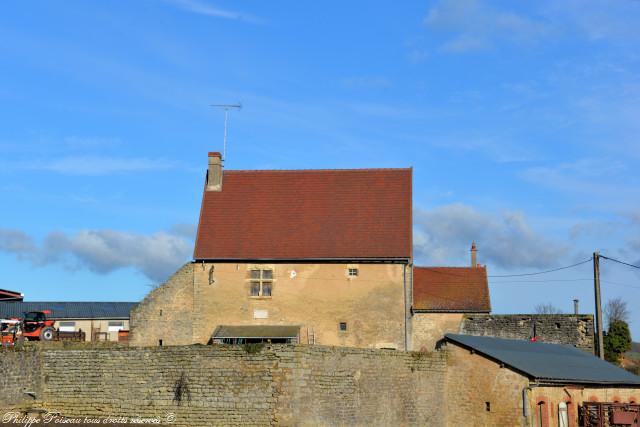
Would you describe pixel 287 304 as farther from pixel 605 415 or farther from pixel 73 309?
pixel 73 309

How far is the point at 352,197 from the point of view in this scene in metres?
43.3

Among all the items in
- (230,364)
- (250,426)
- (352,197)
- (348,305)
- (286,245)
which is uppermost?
(352,197)

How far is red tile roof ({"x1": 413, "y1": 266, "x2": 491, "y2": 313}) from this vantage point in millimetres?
40906

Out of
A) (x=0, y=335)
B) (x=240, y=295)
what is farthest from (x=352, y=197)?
(x=0, y=335)

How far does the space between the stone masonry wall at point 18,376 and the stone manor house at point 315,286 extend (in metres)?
7.60

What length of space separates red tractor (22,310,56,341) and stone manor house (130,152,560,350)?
3951 millimetres

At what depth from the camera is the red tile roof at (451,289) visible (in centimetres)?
4091

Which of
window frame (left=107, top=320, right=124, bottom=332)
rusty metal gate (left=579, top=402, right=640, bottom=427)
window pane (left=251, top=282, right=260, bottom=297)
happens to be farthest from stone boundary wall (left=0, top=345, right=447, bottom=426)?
window frame (left=107, top=320, right=124, bottom=332)

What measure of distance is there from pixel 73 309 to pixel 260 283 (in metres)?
32.4

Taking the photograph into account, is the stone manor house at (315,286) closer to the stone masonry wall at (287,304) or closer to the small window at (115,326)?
the stone masonry wall at (287,304)

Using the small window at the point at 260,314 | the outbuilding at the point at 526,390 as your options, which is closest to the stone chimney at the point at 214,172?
the small window at the point at 260,314

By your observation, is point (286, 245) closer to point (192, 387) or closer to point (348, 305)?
point (348, 305)

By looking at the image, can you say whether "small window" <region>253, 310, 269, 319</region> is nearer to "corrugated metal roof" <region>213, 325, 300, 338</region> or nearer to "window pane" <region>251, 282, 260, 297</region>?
"corrugated metal roof" <region>213, 325, 300, 338</region>

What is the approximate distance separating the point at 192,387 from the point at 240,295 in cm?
906
